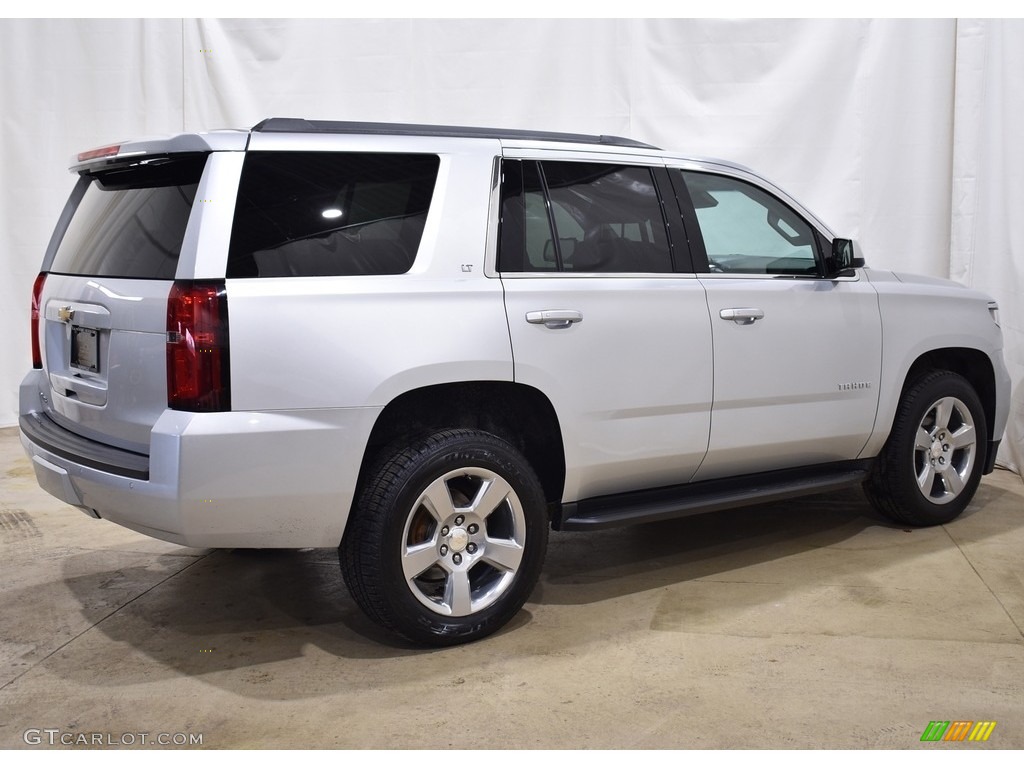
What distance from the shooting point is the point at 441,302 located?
3.50 metres

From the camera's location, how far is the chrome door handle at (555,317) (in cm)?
369

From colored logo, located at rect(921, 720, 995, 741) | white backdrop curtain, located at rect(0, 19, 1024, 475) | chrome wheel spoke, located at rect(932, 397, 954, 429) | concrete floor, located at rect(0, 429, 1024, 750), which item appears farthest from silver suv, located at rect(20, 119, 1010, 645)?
white backdrop curtain, located at rect(0, 19, 1024, 475)

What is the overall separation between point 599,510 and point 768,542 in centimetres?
137

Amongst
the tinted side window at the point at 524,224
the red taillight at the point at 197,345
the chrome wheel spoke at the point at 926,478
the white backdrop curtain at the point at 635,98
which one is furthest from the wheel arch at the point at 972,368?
the red taillight at the point at 197,345

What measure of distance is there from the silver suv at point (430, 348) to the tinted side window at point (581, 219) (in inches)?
0.4

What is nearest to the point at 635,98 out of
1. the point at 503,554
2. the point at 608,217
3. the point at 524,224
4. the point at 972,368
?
the point at 972,368

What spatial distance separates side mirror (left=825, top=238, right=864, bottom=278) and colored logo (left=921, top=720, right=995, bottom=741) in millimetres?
2167

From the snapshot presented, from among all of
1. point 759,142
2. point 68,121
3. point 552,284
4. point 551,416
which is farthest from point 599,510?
point 68,121

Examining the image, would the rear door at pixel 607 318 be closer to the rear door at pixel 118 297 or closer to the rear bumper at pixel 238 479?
the rear bumper at pixel 238 479

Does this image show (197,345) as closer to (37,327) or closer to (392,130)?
(392,130)

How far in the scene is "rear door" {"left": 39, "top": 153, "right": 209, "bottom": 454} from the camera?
10.6 ft

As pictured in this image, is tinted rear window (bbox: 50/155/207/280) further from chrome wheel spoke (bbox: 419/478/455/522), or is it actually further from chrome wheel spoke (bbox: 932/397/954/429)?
chrome wheel spoke (bbox: 932/397/954/429)
